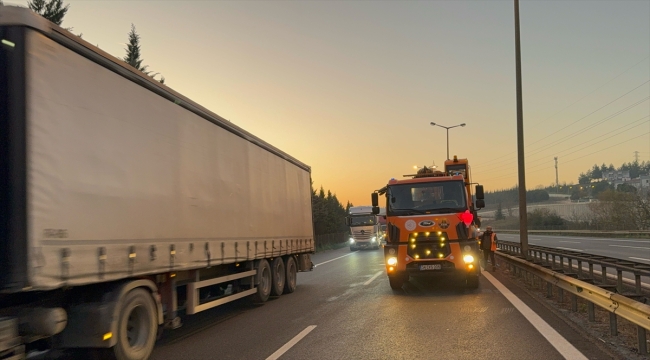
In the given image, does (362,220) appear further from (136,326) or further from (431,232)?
(136,326)

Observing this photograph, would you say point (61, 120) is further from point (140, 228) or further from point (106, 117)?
point (140, 228)

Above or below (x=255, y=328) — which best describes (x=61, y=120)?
above

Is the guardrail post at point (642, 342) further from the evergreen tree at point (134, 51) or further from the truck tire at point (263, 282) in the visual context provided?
the evergreen tree at point (134, 51)

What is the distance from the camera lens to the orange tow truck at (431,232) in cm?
1288

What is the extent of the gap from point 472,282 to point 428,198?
7.59 ft

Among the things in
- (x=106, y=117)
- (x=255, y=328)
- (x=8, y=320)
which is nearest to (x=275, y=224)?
(x=255, y=328)

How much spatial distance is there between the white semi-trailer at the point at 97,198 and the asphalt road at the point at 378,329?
69 centimetres

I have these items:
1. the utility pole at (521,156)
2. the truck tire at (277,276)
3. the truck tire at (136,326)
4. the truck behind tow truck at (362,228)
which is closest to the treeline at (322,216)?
the truck behind tow truck at (362,228)

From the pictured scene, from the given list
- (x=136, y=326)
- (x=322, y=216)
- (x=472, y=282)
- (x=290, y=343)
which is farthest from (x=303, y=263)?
(x=322, y=216)

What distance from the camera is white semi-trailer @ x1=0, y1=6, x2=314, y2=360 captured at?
4859 mm

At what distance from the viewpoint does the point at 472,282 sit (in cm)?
1305

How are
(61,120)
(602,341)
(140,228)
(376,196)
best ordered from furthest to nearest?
(376,196) → (602,341) → (140,228) → (61,120)

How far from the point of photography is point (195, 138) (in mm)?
8602

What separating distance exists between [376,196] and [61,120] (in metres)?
9.94
